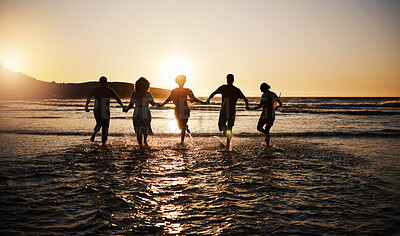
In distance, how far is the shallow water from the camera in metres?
2.89

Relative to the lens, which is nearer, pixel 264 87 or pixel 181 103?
pixel 264 87

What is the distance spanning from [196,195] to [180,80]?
241 inches

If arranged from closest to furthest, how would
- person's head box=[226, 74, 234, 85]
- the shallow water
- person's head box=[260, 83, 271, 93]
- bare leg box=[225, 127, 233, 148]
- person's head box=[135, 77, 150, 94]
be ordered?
the shallow water < bare leg box=[225, 127, 233, 148] < person's head box=[135, 77, 150, 94] < person's head box=[226, 74, 234, 85] < person's head box=[260, 83, 271, 93]

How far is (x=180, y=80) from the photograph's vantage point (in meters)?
9.40

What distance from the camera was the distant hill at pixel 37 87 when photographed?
8054 centimetres

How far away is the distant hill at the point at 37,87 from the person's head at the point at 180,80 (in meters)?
77.2

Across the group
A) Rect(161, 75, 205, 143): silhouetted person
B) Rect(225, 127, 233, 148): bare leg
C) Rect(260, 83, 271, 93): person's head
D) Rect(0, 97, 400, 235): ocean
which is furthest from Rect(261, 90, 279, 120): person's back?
Rect(161, 75, 205, 143): silhouetted person

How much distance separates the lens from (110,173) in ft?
16.6

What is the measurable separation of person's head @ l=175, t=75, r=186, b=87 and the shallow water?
364cm

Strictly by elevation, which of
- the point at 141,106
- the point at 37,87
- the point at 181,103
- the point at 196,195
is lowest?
the point at 196,195

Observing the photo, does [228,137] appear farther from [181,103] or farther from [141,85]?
[141,85]

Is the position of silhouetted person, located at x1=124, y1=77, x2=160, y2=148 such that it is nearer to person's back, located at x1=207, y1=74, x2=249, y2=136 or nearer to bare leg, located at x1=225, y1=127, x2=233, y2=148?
person's back, located at x1=207, y1=74, x2=249, y2=136

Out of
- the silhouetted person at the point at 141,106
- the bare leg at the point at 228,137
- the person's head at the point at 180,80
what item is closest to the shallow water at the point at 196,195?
the bare leg at the point at 228,137

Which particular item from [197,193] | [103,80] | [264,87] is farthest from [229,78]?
[197,193]
